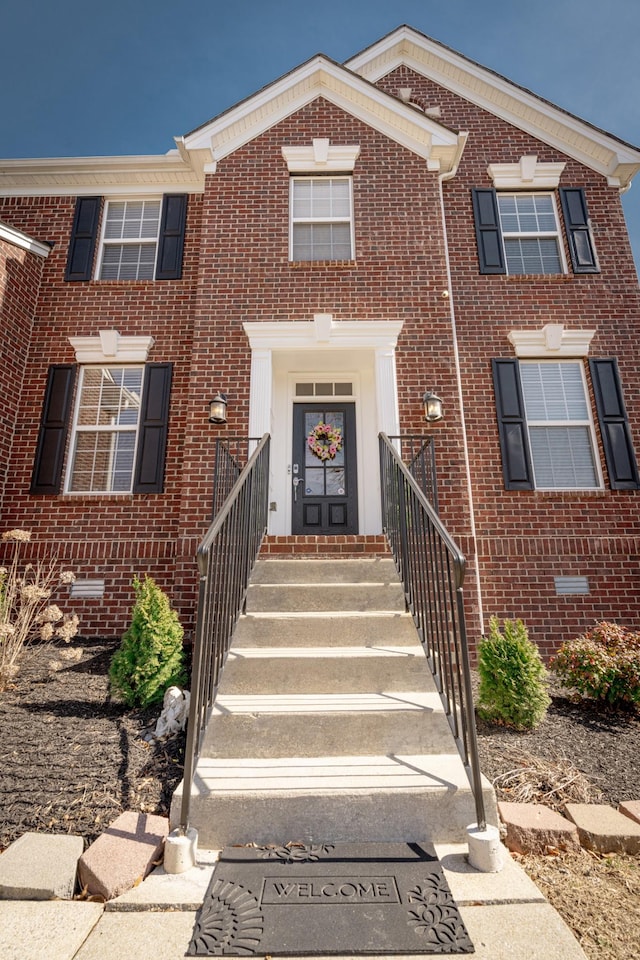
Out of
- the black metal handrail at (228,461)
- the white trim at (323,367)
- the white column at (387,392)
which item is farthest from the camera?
the white trim at (323,367)

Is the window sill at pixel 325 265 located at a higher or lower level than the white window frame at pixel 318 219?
lower

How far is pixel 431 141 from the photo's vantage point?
6.70 m

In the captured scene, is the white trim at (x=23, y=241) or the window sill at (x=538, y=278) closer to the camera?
the white trim at (x=23, y=241)

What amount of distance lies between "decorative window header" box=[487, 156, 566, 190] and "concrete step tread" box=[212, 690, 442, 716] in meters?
7.17

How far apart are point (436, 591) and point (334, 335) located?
3.93m

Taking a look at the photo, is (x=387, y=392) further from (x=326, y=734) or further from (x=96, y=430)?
(x=326, y=734)

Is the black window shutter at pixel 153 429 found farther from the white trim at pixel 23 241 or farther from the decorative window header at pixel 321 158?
the decorative window header at pixel 321 158

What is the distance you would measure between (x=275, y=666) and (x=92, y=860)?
1.44m

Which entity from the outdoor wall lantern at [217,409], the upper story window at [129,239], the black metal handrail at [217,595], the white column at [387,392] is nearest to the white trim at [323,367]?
the white column at [387,392]

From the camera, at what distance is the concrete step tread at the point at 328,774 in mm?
2486

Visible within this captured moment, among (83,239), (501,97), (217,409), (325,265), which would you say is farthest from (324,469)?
(501,97)

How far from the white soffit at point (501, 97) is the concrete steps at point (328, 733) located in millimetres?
7135

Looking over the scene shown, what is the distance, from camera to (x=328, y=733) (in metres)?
2.90

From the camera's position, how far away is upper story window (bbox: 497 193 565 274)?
7074mm
